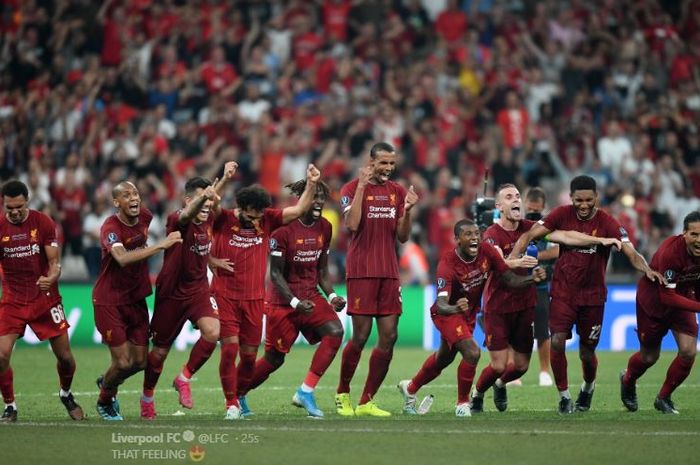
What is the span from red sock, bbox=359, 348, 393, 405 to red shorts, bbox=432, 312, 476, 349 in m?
0.63

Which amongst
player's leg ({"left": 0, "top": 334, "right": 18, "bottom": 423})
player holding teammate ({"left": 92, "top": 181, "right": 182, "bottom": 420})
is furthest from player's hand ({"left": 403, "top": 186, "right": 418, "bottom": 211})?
player's leg ({"left": 0, "top": 334, "right": 18, "bottom": 423})

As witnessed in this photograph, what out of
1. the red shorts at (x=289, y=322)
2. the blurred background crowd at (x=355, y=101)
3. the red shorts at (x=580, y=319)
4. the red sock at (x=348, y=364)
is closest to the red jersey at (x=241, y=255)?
the red shorts at (x=289, y=322)

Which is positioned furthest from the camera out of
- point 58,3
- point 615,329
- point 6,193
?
point 58,3

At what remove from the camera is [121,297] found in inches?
552

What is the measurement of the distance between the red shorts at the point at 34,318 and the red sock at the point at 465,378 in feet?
13.7

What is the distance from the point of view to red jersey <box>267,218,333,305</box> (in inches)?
575

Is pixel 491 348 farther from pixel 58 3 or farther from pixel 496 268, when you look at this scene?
pixel 58 3

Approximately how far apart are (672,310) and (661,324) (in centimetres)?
22

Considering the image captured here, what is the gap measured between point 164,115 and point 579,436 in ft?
54.4

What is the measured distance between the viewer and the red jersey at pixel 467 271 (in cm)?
1448

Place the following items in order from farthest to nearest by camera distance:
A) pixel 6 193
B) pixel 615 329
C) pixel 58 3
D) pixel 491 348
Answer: pixel 58 3 → pixel 615 329 → pixel 491 348 → pixel 6 193

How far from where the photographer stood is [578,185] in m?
14.5

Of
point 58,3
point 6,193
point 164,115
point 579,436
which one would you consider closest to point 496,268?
point 579,436

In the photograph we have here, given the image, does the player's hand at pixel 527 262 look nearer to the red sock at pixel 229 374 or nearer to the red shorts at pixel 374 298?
the red shorts at pixel 374 298
